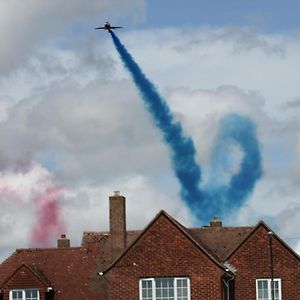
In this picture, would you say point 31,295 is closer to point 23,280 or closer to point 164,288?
point 23,280

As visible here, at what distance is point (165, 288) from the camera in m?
57.2

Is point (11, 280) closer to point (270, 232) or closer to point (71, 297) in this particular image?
point (71, 297)

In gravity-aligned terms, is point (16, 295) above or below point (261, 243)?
below

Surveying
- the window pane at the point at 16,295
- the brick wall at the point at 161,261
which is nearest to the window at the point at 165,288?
the brick wall at the point at 161,261

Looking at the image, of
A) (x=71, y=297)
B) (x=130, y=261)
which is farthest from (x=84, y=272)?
(x=130, y=261)

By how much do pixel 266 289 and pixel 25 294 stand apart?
Answer: 576 inches

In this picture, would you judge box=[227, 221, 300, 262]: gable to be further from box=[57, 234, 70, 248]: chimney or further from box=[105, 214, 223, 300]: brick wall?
box=[57, 234, 70, 248]: chimney

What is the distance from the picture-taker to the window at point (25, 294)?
6097 centimetres

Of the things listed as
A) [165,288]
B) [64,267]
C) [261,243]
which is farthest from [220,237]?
[64,267]

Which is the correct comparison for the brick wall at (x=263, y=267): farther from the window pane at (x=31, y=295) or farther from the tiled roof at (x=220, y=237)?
the window pane at (x=31, y=295)

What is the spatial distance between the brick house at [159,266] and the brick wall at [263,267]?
61mm

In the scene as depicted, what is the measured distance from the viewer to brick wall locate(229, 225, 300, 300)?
2474 inches

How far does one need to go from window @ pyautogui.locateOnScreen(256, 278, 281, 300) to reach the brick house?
0.06 meters

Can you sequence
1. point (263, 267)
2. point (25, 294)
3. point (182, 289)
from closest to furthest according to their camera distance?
point (182, 289) < point (25, 294) < point (263, 267)
